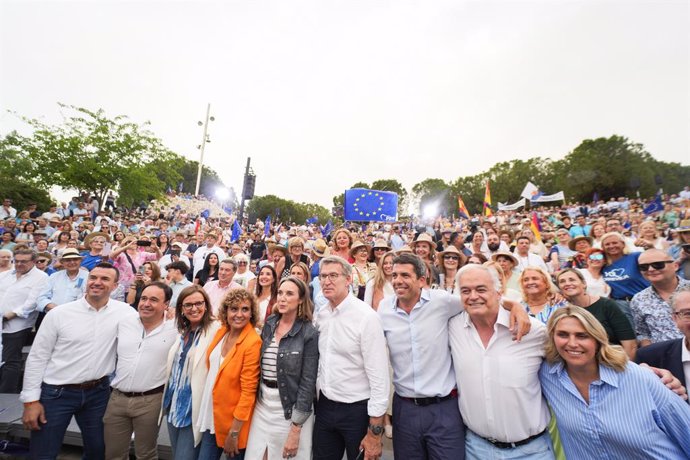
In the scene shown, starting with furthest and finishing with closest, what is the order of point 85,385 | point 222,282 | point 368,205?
point 368,205, point 222,282, point 85,385

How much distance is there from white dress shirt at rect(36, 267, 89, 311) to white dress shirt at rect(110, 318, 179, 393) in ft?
8.82

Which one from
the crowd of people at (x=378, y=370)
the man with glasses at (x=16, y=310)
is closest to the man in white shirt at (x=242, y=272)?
the crowd of people at (x=378, y=370)

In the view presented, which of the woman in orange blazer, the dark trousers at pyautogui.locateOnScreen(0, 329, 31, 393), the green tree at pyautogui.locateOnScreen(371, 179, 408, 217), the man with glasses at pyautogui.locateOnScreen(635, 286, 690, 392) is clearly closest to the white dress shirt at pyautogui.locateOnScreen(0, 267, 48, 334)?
the dark trousers at pyautogui.locateOnScreen(0, 329, 31, 393)

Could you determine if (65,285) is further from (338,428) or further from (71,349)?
(338,428)

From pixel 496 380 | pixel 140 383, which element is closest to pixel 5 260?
pixel 140 383

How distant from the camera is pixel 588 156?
47.6 meters

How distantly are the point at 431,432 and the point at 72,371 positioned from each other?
344cm

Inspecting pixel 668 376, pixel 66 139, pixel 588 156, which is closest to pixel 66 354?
pixel 668 376

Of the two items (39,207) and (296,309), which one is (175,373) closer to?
(296,309)

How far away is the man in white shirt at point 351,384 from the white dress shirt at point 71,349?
2337 millimetres

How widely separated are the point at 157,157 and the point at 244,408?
73.1 feet

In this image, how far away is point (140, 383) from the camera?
3090mm

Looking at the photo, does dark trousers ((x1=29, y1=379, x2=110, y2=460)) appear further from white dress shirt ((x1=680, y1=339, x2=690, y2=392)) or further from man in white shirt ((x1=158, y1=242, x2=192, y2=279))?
white dress shirt ((x1=680, y1=339, x2=690, y2=392))

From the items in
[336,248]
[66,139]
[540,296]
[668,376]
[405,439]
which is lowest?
[405,439]
